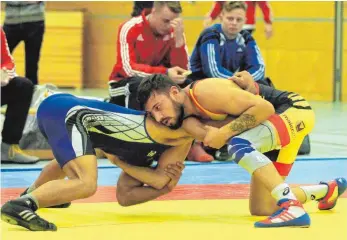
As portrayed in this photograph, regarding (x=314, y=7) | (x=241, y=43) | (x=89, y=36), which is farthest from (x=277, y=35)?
(x=241, y=43)

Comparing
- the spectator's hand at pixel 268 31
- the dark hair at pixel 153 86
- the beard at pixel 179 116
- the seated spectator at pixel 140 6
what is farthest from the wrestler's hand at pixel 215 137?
the spectator's hand at pixel 268 31

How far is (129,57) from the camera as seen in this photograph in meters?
7.55

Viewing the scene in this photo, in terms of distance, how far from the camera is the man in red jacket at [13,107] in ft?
24.1

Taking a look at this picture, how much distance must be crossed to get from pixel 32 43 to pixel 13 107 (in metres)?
1.80

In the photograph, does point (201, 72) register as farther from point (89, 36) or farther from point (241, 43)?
point (89, 36)

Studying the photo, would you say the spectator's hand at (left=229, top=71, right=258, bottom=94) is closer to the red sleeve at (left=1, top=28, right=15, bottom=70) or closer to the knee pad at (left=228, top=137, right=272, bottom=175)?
the knee pad at (left=228, top=137, right=272, bottom=175)

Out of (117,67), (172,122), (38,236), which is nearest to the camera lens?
(38,236)

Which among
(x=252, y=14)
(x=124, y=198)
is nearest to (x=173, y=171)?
(x=124, y=198)

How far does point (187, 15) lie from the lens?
537 inches

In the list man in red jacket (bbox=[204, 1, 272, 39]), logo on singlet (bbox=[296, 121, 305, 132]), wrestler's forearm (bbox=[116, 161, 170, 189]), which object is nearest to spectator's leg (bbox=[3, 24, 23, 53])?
man in red jacket (bbox=[204, 1, 272, 39])

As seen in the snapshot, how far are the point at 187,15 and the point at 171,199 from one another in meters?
7.99

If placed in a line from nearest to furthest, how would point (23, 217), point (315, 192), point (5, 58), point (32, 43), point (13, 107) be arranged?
1. point (23, 217)
2. point (315, 192)
3. point (5, 58)
4. point (13, 107)
5. point (32, 43)

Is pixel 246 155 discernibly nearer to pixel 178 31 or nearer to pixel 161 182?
pixel 161 182

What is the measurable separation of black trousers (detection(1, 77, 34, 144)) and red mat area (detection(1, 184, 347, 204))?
4.35 feet
